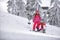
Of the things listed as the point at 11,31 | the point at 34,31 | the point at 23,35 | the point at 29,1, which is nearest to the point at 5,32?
the point at 11,31

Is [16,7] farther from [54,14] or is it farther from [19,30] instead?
[54,14]

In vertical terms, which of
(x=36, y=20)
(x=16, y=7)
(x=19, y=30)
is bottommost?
(x=19, y=30)

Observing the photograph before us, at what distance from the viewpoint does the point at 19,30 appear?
1696mm

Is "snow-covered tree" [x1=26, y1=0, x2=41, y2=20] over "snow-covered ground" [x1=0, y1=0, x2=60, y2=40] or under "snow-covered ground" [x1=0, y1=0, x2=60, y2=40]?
over

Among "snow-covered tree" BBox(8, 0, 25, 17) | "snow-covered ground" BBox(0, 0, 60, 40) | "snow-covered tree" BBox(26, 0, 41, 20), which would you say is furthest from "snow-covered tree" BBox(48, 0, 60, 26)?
"snow-covered tree" BBox(8, 0, 25, 17)

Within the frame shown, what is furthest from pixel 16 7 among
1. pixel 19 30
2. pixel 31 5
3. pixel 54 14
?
pixel 54 14

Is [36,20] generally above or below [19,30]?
above

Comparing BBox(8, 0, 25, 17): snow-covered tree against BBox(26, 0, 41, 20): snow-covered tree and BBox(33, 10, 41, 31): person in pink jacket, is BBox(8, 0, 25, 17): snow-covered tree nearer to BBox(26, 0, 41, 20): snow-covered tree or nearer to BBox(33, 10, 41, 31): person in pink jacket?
BBox(26, 0, 41, 20): snow-covered tree

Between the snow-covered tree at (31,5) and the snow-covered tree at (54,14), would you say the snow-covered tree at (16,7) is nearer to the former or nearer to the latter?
the snow-covered tree at (31,5)

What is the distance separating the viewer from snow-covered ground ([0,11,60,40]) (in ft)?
5.49

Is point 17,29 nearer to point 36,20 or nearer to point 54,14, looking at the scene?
point 36,20

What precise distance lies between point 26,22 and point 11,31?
22cm

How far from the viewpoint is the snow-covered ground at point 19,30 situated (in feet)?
5.49

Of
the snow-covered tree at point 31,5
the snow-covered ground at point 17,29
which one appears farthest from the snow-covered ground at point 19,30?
the snow-covered tree at point 31,5
